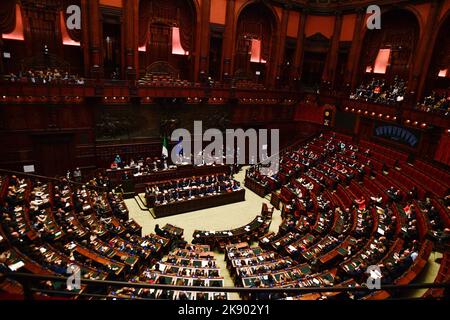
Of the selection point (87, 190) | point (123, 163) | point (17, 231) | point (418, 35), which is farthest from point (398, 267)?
point (418, 35)

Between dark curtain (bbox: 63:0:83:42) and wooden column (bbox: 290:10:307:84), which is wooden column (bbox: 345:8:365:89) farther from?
dark curtain (bbox: 63:0:83:42)

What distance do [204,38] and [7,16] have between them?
31.6 feet

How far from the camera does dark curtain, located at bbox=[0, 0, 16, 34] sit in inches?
541

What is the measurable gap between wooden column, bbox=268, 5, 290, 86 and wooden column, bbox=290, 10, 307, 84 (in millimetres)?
1156

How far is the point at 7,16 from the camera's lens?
13.9 meters

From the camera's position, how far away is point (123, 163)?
16516 mm

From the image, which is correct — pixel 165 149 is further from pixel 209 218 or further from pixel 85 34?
pixel 85 34

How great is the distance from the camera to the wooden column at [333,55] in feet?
67.7

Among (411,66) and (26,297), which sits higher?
(411,66)

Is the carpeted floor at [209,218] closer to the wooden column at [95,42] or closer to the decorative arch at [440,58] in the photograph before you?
the wooden column at [95,42]

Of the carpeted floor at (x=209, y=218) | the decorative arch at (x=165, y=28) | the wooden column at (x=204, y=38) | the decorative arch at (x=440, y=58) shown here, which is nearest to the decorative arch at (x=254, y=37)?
the wooden column at (x=204, y=38)
